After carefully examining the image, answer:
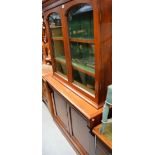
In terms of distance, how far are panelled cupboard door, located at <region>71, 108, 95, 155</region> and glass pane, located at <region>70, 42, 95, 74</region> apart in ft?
1.59

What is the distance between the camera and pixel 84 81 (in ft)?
5.32

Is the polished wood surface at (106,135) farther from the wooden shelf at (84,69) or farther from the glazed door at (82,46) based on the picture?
the wooden shelf at (84,69)

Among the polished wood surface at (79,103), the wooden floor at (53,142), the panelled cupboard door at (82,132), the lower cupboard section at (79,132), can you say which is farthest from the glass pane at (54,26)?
the wooden floor at (53,142)

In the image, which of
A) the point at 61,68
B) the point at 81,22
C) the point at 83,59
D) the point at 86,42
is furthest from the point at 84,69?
the point at 61,68

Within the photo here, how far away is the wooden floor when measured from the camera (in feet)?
7.04

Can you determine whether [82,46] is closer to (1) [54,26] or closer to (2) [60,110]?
(1) [54,26]

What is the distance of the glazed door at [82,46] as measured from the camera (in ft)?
4.22

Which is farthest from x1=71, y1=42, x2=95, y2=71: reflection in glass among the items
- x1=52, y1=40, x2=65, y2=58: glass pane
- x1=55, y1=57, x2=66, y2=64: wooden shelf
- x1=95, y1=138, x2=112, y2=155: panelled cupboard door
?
x1=95, y1=138, x2=112, y2=155: panelled cupboard door

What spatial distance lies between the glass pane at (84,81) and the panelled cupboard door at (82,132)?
286 millimetres

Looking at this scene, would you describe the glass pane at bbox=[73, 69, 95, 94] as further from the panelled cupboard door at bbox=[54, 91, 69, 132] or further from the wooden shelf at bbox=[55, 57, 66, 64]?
the panelled cupboard door at bbox=[54, 91, 69, 132]
